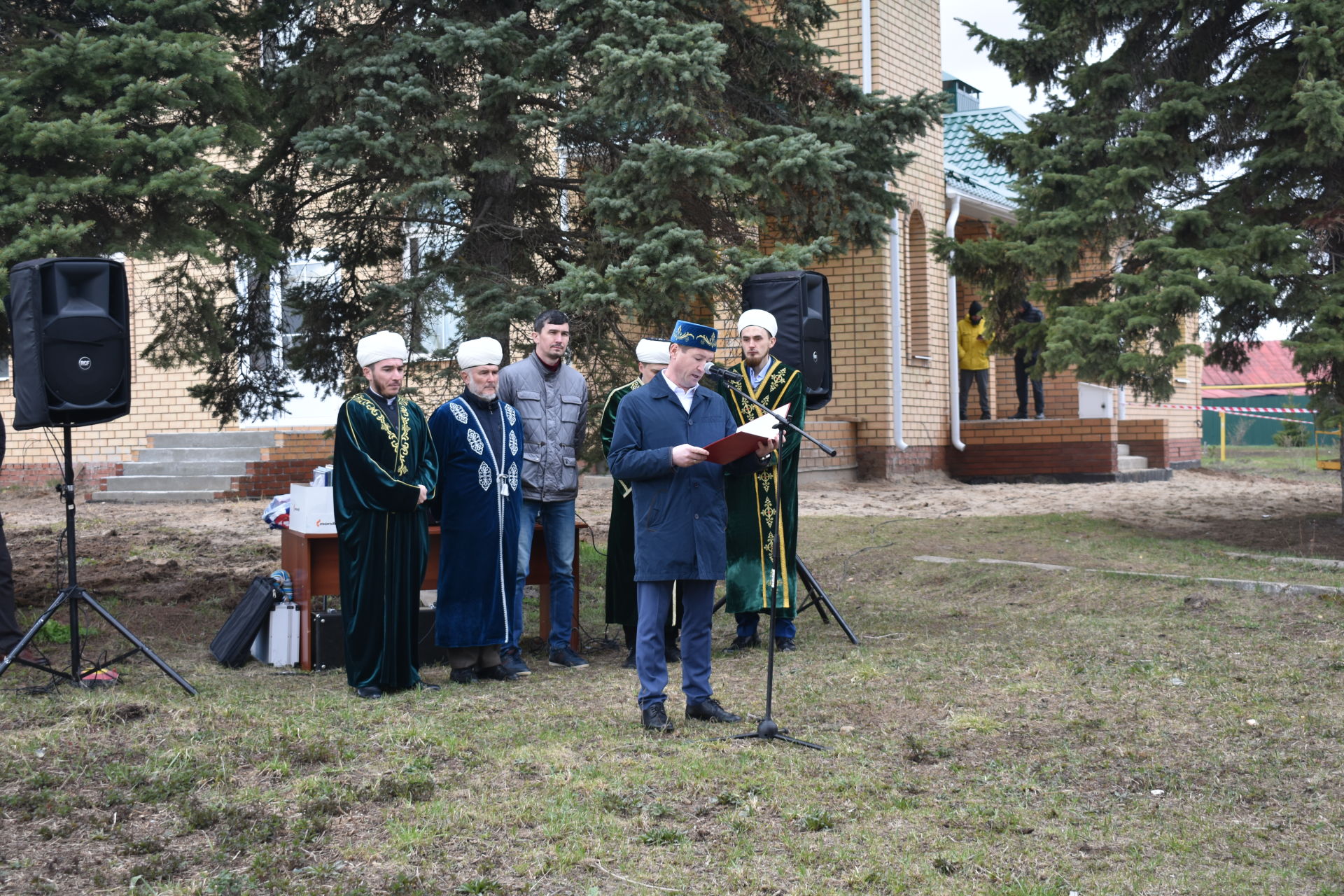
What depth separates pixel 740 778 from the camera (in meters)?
4.86

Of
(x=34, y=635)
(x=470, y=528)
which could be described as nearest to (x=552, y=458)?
(x=470, y=528)

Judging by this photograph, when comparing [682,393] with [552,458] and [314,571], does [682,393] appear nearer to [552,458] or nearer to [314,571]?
[552,458]

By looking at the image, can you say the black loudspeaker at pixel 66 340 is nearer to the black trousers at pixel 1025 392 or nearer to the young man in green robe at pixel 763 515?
the young man in green robe at pixel 763 515

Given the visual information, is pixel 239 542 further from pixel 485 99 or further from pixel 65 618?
pixel 485 99

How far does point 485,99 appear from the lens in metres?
9.36

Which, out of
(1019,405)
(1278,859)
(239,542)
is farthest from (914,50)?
(1278,859)

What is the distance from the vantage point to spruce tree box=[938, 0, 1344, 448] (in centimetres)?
1042

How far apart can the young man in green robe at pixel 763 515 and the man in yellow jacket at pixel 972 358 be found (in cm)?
1124

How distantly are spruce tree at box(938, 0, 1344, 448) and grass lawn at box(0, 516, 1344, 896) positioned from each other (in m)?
3.47

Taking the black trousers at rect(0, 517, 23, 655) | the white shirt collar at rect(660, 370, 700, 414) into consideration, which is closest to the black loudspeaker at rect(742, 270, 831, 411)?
A: the white shirt collar at rect(660, 370, 700, 414)

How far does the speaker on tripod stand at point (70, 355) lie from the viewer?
21.0 feet

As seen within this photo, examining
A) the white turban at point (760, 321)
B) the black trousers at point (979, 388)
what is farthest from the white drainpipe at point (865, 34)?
the white turban at point (760, 321)

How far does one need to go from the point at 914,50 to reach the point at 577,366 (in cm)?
1036

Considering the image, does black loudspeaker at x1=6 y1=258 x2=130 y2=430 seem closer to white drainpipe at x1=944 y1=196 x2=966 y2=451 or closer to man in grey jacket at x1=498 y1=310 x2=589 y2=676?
man in grey jacket at x1=498 y1=310 x2=589 y2=676
